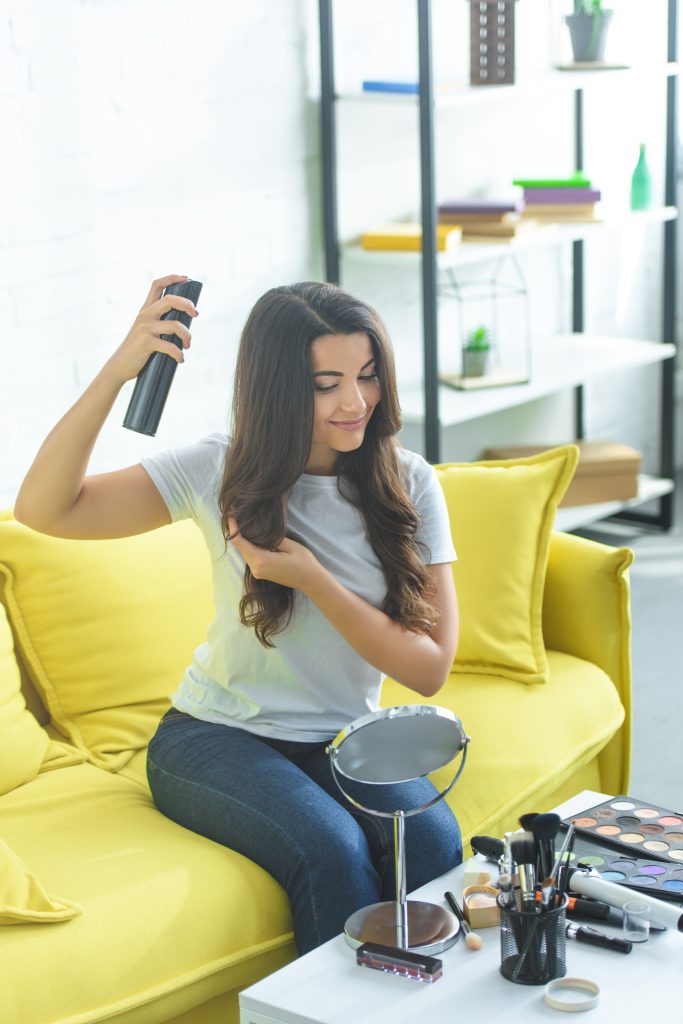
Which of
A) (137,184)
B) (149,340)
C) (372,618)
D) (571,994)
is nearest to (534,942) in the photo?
(571,994)

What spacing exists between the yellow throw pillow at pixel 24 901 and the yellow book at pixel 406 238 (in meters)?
1.99

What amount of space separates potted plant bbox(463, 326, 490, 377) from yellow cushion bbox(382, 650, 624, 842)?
51.7 inches

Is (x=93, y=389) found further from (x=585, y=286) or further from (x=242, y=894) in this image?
(x=585, y=286)

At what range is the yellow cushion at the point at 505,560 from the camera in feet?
7.69

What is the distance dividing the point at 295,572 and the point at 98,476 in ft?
1.08

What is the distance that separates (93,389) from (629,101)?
3059mm

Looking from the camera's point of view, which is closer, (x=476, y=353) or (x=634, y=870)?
(x=634, y=870)

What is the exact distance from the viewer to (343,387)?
1.78 metres

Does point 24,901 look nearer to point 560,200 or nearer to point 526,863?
point 526,863

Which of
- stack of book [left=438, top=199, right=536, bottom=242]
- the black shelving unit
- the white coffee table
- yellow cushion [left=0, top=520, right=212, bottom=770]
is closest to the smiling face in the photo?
yellow cushion [left=0, top=520, right=212, bottom=770]

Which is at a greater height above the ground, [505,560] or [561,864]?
[505,560]

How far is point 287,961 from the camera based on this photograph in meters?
1.77

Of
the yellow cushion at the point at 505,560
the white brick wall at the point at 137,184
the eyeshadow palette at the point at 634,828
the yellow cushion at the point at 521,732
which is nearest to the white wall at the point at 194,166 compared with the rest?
the white brick wall at the point at 137,184

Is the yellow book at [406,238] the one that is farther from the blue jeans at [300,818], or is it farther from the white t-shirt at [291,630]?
the blue jeans at [300,818]
